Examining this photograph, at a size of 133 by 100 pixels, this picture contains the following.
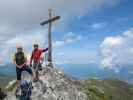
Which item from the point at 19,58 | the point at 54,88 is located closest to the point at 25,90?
the point at 19,58

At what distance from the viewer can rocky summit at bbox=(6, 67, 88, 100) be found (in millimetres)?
25672

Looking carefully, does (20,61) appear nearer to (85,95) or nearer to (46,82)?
(46,82)

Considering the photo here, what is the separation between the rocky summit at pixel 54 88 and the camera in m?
25.7

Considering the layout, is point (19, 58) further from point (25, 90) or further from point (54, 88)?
point (54, 88)

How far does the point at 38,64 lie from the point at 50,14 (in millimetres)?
7151

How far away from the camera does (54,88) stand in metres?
26.4

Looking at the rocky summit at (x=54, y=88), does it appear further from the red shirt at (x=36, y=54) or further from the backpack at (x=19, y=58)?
the backpack at (x=19, y=58)

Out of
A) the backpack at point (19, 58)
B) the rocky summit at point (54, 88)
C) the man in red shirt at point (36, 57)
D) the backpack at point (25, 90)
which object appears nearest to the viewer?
the backpack at point (25, 90)

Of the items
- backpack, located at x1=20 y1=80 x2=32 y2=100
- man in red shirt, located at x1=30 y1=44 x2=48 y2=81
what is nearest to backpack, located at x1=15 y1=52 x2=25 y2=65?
backpack, located at x1=20 y1=80 x2=32 y2=100

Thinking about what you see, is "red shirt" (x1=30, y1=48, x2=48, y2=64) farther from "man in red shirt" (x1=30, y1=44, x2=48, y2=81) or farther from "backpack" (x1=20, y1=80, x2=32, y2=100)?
"backpack" (x1=20, y1=80, x2=32, y2=100)

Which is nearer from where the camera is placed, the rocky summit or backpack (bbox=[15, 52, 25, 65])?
backpack (bbox=[15, 52, 25, 65])

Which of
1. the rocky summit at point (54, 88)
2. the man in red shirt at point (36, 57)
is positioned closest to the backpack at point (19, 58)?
the man in red shirt at point (36, 57)

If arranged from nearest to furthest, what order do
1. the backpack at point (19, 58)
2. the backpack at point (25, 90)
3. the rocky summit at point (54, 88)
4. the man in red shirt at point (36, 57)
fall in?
the backpack at point (25, 90), the backpack at point (19, 58), the man in red shirt at point (36, 57), the rocky summit at point (54, 88)

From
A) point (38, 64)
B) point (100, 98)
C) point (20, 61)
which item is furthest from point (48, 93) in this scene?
point (100, 98)
